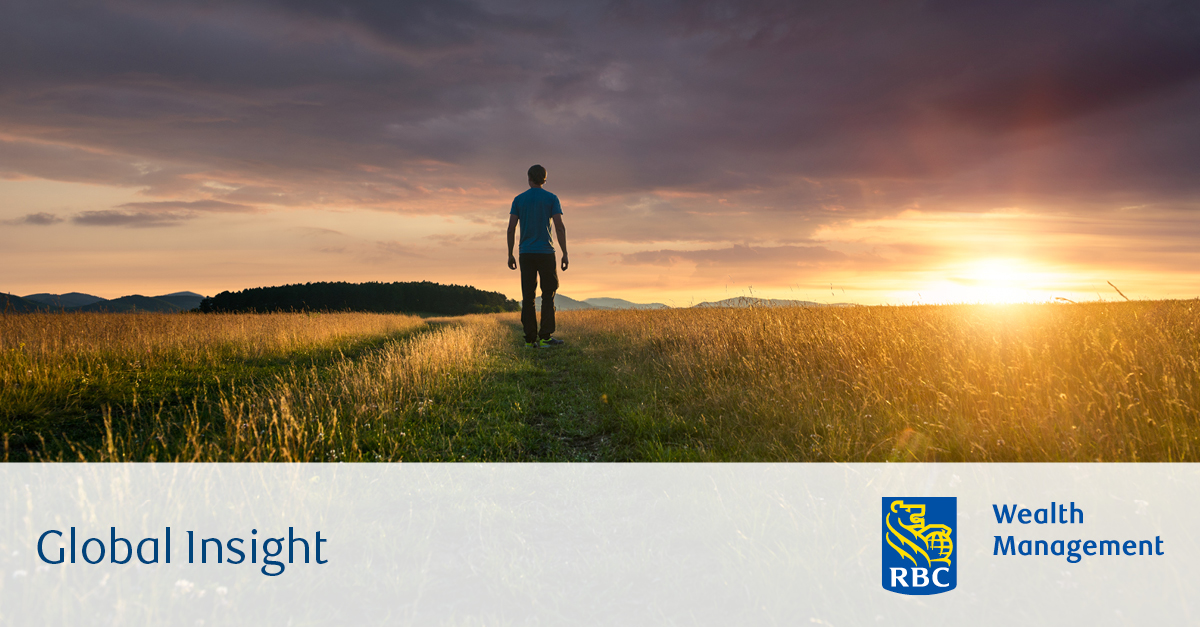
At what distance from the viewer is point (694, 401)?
5.13 meters

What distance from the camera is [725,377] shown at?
5.84 m

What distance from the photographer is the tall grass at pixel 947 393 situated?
10.6 feet

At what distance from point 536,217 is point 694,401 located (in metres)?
6.30

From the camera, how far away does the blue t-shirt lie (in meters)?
10.2

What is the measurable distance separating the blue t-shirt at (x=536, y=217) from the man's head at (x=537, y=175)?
165 millimetres

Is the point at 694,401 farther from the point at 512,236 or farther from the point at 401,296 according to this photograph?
the point at 401,296
